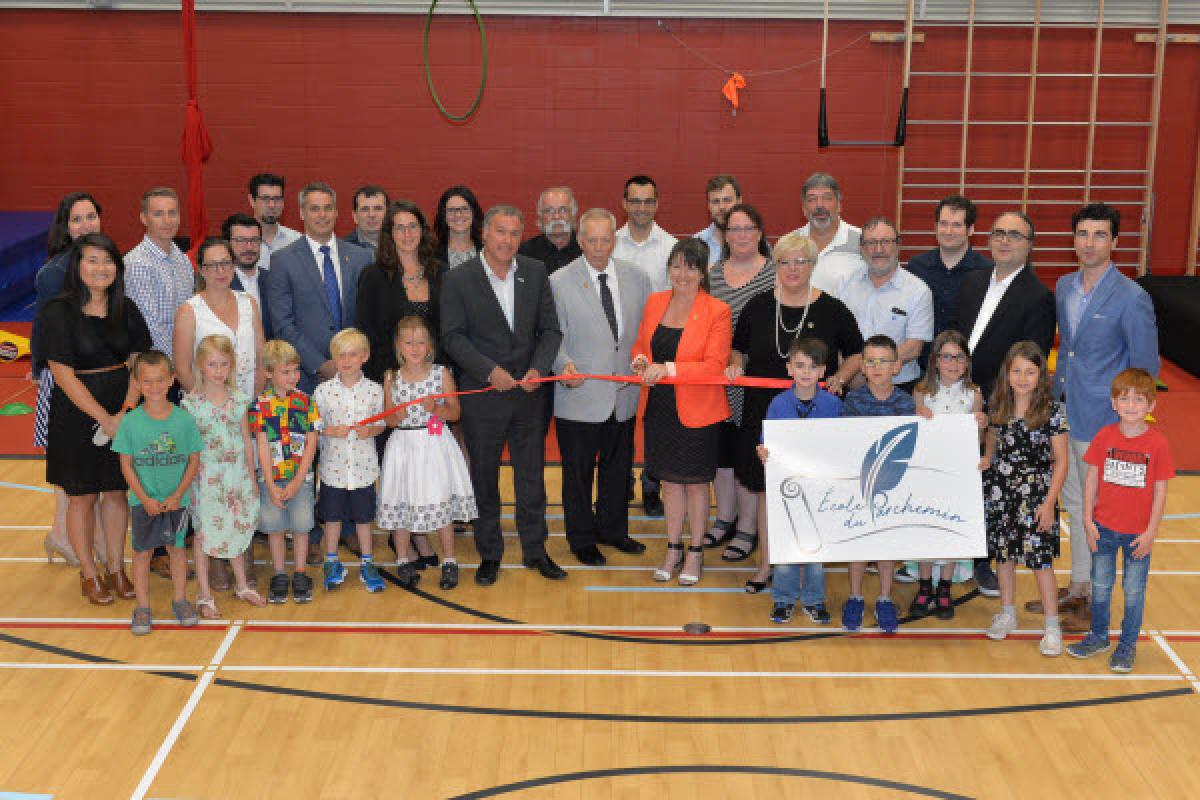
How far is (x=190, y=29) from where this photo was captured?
729cm

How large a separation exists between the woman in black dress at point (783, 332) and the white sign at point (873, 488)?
259 millimetres

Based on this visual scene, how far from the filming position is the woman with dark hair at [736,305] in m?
5.97

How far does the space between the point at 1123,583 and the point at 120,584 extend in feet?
15.2

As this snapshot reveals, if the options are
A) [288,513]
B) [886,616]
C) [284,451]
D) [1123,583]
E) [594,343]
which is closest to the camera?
[1123,583]

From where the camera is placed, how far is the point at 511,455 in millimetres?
6125

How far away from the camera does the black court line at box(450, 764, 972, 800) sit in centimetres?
430

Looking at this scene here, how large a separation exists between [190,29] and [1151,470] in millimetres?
5870

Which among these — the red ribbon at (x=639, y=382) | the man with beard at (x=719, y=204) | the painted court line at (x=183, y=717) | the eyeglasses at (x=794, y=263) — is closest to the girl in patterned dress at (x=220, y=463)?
the painted court line at (x=183, y=717)

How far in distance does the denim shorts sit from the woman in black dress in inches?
83.7

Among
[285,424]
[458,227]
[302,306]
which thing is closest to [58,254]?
[302,306]

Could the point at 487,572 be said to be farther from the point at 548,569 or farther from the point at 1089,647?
the point at 1089,647

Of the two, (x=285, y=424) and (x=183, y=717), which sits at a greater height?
(x=285, y=424)

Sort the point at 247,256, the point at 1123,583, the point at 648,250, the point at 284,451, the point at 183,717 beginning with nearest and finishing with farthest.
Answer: the point at 183,717 < the point at 1123,583 < the point at 284,451 < the point at 247,256 < the point at 648,250

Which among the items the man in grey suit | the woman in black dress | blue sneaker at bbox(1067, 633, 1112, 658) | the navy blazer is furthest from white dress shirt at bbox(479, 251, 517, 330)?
blue sneaker at bbox(1067, 633, 1112, 658)
